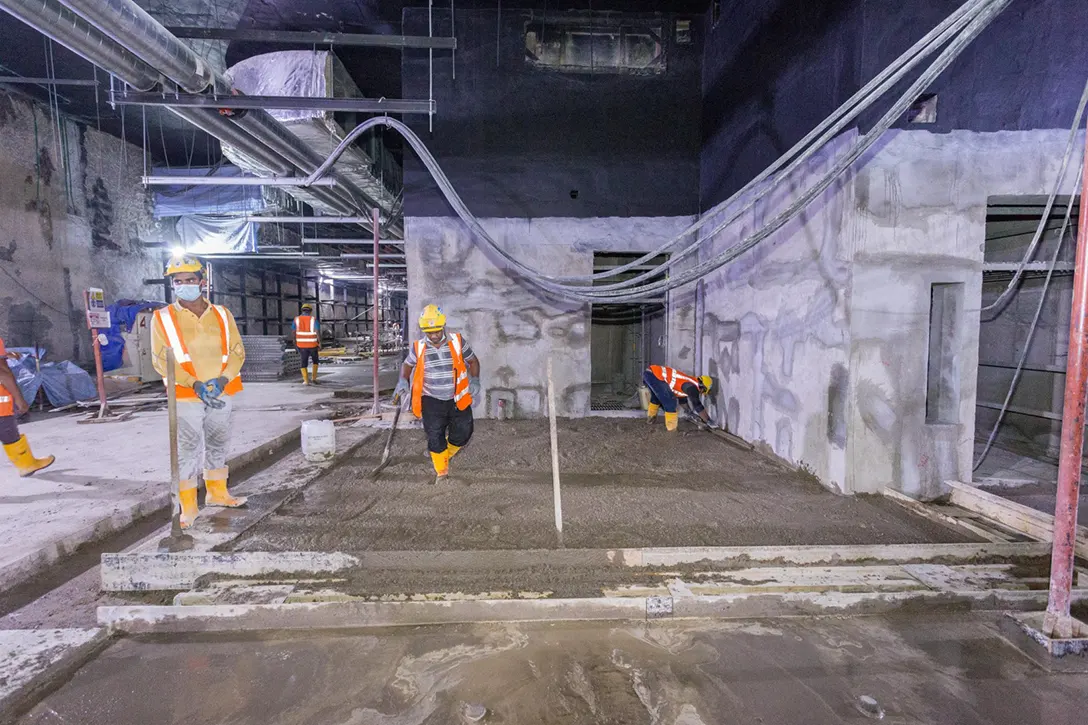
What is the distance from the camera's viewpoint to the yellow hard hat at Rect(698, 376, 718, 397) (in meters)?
6.72

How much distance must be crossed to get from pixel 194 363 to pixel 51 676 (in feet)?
6.80

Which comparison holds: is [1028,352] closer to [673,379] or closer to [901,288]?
[901,288]

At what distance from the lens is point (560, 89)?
7137mm

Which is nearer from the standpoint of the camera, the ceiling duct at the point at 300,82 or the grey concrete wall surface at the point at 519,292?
the ceiling duct at the point at 300,82

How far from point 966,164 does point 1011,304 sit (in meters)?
3.07

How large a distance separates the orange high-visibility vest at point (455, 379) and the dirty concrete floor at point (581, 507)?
736mm

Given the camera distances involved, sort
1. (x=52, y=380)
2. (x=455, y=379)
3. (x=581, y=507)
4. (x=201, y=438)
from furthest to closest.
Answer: (x=52, y=380), (x=455, y=379), (x=581, y=507), (x=201, y=438)

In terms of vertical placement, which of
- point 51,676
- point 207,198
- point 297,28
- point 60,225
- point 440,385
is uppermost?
point 297,28

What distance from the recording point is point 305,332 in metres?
11.7

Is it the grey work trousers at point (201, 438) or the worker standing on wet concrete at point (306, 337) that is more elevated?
the worker standing on wet concrete at point (306, 337)

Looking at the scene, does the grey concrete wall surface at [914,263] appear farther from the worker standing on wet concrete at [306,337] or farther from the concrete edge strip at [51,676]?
the worker standing on wet concrete at [306,337]

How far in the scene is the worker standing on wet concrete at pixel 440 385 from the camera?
4500 millimetres

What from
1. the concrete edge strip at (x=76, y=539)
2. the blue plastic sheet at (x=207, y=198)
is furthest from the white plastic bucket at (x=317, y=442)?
the blue plastic sheet at (x=207, y=198)

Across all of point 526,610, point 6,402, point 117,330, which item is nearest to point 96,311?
point 6,402
